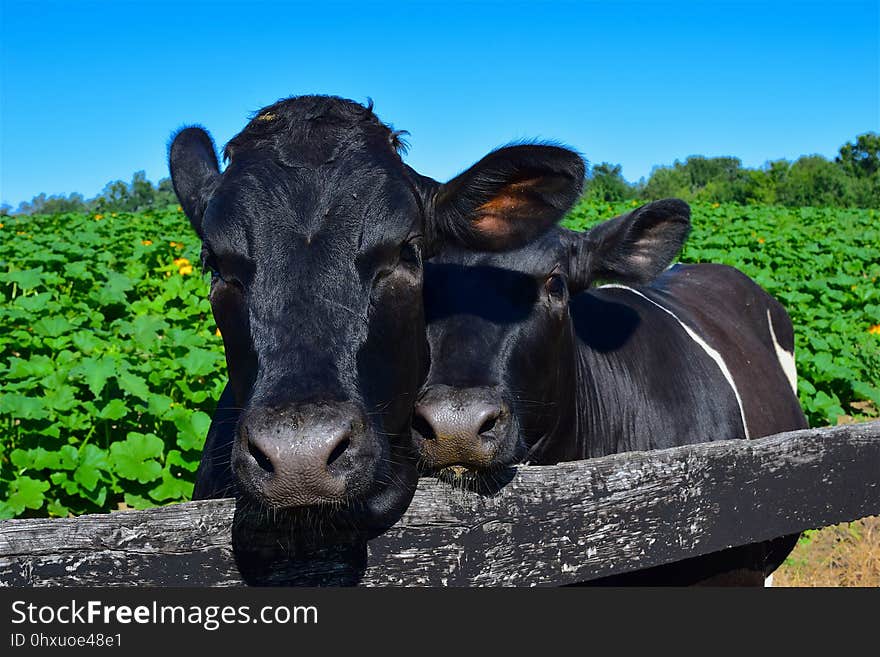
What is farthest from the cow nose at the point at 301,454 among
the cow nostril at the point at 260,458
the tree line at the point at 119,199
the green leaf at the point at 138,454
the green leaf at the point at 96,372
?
the tree line at the point at 119,199

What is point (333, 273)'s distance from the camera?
6.94 ft

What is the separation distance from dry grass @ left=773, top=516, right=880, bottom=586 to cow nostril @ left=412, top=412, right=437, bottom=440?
12.4 feet

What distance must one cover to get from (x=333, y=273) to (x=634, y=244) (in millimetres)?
2055

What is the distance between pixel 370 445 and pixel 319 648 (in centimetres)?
48

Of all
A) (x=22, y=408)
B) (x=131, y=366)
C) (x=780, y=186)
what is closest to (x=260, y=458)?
(x=22, y=408)

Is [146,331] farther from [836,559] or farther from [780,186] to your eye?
[780,186]

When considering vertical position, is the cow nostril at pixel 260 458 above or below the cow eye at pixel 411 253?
below

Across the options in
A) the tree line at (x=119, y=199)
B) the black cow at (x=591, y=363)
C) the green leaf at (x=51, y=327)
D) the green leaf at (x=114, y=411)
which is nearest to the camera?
the black cow at (x=591, y=363)

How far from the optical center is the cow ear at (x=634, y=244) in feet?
12.0

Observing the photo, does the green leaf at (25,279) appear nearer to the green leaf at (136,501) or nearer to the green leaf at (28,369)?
the green leaf at (28,369)

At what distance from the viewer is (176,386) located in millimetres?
6602

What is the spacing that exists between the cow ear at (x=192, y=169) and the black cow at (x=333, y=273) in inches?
0.6

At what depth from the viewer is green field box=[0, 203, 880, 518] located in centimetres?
553

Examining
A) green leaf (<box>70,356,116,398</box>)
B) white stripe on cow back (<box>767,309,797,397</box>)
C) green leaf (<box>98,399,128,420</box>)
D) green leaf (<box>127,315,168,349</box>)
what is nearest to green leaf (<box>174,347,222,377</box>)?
green leaf (<box>70,356,116,398</box>)
